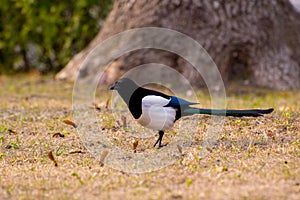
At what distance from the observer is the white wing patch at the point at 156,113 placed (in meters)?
4.85

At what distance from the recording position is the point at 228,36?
911 centimetres

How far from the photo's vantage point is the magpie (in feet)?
16.0

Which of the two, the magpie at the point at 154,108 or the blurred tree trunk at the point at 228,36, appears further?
the blurred tree trunk at the point at 228,36

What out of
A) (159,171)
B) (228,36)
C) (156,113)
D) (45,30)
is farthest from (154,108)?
(45,30)

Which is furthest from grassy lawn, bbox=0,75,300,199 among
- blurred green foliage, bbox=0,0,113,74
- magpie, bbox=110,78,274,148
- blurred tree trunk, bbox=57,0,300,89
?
blurred green foliage, bbox=0,0,113,74

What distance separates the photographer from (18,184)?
415 cm

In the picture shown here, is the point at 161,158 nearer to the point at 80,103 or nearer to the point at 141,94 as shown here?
the point at 141,94

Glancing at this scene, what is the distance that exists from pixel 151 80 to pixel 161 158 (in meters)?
4.54

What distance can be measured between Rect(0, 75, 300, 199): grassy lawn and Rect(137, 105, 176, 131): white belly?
301mm

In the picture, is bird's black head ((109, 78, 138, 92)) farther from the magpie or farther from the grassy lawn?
the grassy lawn

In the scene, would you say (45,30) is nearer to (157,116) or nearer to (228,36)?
(228,36)

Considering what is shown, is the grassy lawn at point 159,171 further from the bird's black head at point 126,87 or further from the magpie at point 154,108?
the bird's black head at point 126,87

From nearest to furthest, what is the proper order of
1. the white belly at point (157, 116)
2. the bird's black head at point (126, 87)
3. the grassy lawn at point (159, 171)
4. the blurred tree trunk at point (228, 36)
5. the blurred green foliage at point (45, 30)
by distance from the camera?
the grassy lawn at point (159, 171) → the white belly at point (157, 116) → the bird's black head at point (126, 87) → the blurred tree trunk at point (228, 36) → the blurred green foliage at point (45, 30)

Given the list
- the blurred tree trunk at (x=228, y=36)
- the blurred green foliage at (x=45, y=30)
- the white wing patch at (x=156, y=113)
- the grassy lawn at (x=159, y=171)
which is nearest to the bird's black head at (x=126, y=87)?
the white wing patch at (x=156, y=113)
